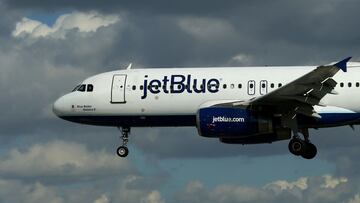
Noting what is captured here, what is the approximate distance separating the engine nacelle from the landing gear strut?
532 cm

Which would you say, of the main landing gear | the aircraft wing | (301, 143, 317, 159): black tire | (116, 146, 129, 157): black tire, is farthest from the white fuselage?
(301, 143, 317, 159): black tire

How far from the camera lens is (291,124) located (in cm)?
8000

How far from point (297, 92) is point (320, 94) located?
114 cm

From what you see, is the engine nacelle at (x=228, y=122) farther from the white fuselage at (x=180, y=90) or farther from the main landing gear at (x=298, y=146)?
the main landing gear at (x=298, y=146)

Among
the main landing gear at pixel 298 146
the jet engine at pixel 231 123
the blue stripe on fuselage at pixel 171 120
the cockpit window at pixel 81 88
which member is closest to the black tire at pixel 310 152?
the main landing gear at pixel 298 146

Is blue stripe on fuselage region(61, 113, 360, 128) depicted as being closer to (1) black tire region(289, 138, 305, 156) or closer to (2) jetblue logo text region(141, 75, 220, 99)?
(1) black tire region(289, 138, 305, 156)

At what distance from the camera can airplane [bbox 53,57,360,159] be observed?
Answer: 78500 mm

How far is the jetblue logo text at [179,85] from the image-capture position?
8081 cm

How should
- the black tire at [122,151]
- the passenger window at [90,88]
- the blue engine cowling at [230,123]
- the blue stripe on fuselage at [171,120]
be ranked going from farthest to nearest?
the passenger window at [90,88]
the black tire at [122,151]
the blue stripe on fuselage at [171,120]
the blue engine cowling at [230,123]

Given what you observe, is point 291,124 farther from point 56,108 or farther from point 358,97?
point 56,108

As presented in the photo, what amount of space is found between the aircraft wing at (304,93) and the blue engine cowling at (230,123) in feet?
1.91

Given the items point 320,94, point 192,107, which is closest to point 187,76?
point 192,107

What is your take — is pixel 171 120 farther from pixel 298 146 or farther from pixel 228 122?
pixel 298 146

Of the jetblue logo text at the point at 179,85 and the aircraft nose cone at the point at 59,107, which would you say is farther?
the aircraft nose cone at the point at 59,107
